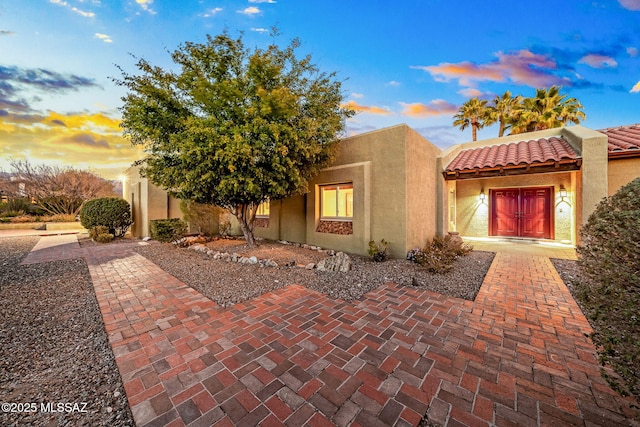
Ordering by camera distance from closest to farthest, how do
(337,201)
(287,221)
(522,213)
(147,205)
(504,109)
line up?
(337,201), (522,213), (287,221), (147,205), (504,109)

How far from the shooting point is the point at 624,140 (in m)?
7.86

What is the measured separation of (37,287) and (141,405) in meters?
5.82

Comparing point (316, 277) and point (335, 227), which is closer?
point (316, 277)

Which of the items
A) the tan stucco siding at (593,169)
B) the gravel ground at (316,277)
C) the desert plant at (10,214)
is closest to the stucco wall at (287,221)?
the gravel ground at (316,277)

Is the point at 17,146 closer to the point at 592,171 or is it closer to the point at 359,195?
the point at 359,195

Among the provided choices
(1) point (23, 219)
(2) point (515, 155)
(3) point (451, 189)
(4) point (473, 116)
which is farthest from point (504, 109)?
(1) point (23, 219)

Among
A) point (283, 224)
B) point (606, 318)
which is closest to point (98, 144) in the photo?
point (283, 224)

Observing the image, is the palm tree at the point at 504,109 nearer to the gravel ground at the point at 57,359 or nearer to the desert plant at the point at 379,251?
the desert plant at the point at 379,251

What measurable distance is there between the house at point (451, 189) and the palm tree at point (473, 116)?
493 inches

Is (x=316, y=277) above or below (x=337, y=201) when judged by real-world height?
below

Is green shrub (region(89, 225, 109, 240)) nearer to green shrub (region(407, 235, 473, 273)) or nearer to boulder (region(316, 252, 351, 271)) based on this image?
boulder (region(316, 252, 351, 271))

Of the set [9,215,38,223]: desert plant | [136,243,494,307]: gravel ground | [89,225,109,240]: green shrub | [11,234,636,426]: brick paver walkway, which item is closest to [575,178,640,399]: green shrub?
[11,234,636,426]: brick paver walkway

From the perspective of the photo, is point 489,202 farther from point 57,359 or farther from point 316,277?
point 57,359

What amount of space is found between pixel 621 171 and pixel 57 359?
46.3 ft
